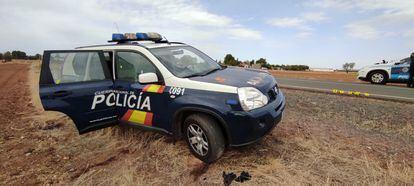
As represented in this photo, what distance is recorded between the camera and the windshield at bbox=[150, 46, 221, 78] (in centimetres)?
402

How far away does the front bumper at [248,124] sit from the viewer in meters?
3.25

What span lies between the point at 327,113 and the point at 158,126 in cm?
427

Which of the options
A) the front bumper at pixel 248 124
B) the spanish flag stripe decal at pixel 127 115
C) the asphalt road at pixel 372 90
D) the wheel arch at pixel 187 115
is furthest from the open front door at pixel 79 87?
the asphalt road at pixel 372 90

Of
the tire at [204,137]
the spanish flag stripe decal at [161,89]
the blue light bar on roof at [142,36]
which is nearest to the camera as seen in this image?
the tire at [204,137]

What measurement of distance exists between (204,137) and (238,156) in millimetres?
699

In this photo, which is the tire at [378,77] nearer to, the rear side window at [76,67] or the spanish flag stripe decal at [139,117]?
the spanish flag stripe decal at [139,117]

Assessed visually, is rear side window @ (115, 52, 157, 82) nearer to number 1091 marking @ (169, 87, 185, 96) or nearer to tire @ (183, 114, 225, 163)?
number 1091 marking @ (169, 87, 185, 96)

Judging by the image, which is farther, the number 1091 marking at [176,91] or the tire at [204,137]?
the number 1091 marking at [176,91]

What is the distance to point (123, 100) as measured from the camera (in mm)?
4316

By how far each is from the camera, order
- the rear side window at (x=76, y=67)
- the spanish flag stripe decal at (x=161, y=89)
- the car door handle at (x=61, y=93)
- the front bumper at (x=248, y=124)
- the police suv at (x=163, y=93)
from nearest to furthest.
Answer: the front bumper at (x=248, y=124) → the police suv at (x=163, y=93) → the spanish flag stripe decal at (x=161, y=89) → the car door handle at (x=61, y=93) → the rear side window at (x=76, y=67)

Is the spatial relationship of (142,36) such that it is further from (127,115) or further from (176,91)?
(176,91)

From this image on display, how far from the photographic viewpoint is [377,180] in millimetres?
3219

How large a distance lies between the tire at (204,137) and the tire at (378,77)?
12.3m

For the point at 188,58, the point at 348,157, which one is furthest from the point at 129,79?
the point at 348,157
